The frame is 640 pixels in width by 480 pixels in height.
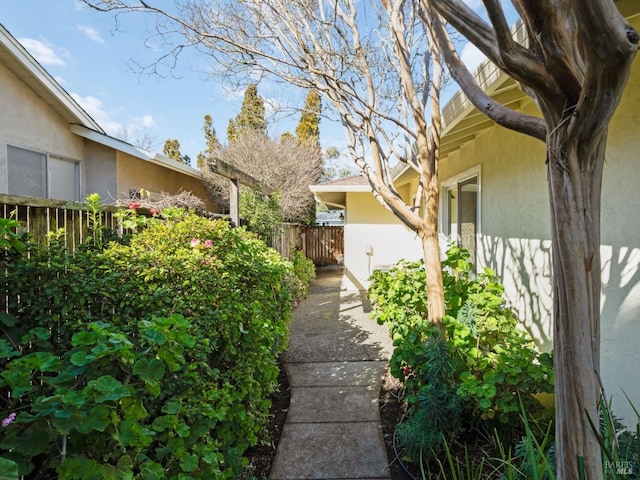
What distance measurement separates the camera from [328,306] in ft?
26.3

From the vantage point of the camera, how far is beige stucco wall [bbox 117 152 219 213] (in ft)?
28.4

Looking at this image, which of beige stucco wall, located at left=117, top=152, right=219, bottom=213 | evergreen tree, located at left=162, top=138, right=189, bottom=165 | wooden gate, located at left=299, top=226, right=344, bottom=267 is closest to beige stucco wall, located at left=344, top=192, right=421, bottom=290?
beige stucco wall, located at left=117, top=152, right=219, bottom=213

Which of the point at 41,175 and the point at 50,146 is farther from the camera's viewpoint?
the point at 50,146

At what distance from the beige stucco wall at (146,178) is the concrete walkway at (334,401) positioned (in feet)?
18.2

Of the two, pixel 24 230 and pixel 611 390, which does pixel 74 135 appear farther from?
pixel 611 390

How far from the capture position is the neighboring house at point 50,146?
249 inches

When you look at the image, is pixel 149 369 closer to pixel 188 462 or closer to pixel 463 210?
pixel 188 462

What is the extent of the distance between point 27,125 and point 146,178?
3219 mm

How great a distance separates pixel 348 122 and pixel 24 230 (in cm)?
352

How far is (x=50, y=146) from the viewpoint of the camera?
732 centimetres

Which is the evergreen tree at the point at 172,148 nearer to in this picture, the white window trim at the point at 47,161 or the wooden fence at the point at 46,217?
the white window trim at the point at 47,161

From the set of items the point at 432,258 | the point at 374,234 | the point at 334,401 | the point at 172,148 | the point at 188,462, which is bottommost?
the point at 334,401

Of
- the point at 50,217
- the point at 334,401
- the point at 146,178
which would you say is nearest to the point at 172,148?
the point at 146,178

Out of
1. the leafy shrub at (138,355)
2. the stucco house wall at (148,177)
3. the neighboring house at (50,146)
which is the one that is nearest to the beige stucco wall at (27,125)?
the neighboring house at (50,146)
